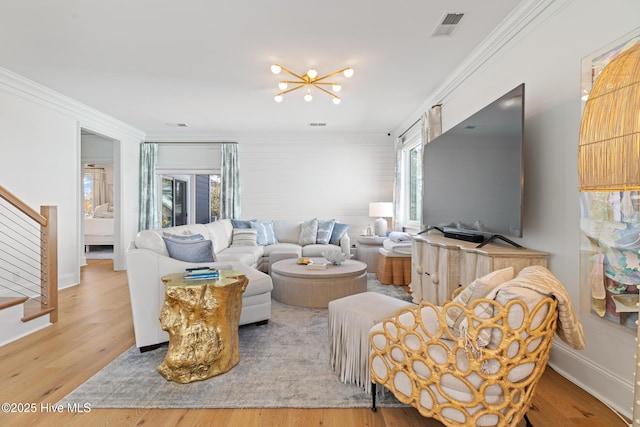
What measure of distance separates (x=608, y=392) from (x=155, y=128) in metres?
7.10

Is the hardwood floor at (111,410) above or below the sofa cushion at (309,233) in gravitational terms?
below

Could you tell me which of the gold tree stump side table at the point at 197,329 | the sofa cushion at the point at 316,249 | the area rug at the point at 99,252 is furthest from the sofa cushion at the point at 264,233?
the area rug at the point at 99,252

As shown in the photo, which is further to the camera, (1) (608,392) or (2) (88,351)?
(2) (88,351)

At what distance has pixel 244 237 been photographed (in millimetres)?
5340

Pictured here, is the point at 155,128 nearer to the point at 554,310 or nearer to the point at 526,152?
the point at 526,152

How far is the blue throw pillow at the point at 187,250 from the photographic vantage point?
2779mm

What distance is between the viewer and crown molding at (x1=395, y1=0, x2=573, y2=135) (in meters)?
2.29

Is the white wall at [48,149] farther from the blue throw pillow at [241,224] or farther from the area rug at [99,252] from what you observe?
the area rug at [99,252]

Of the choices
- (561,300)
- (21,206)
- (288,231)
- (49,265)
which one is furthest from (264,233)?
(561,300)

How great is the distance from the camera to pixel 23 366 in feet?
7.24

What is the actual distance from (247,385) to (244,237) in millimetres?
3548

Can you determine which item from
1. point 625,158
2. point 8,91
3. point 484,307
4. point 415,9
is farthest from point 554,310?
point 8,91

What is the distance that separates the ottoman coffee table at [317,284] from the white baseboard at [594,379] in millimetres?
1828

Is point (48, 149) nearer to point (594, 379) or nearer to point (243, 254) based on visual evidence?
point (243, 254)
